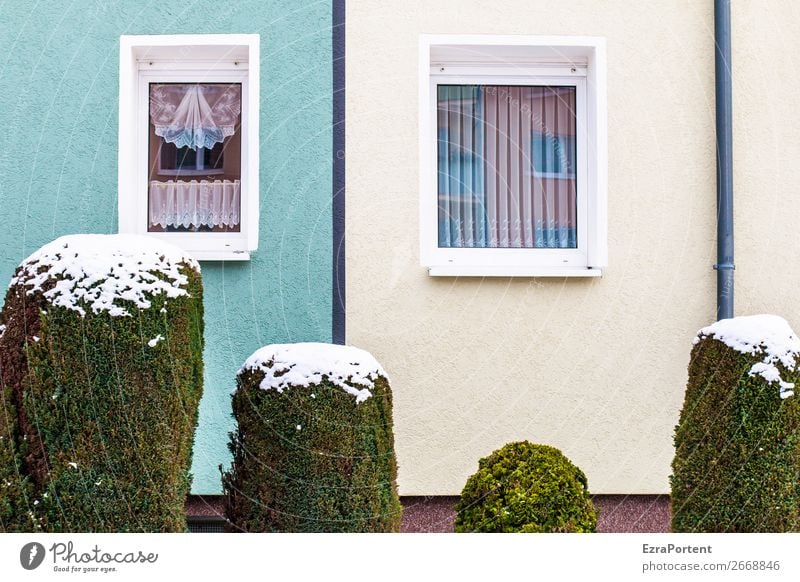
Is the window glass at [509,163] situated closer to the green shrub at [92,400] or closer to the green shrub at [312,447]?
the green shrub at [312,447]

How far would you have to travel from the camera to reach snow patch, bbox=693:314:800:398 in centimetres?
401

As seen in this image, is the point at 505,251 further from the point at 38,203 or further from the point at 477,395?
the point at 38,203

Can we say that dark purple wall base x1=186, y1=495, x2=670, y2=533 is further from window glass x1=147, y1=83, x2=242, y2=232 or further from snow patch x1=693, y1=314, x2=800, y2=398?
window glass x1=147, y1=83, x2=242, y2=232

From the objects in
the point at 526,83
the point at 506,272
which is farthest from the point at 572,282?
the point at 526,83

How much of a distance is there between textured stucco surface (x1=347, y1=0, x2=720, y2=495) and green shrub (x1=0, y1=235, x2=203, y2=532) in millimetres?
1733

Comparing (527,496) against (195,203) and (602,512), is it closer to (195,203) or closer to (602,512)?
(602,512)

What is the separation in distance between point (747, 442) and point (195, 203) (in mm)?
3235

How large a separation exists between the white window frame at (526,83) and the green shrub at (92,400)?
1975mm

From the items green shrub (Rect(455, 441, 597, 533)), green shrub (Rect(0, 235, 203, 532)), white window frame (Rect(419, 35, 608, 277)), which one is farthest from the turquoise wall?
green shrub (Rect(0, 235, 203, 532))

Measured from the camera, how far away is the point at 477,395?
521cm

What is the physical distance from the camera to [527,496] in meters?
4.09

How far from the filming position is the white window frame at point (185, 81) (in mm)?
5230

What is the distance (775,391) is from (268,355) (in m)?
2.14
